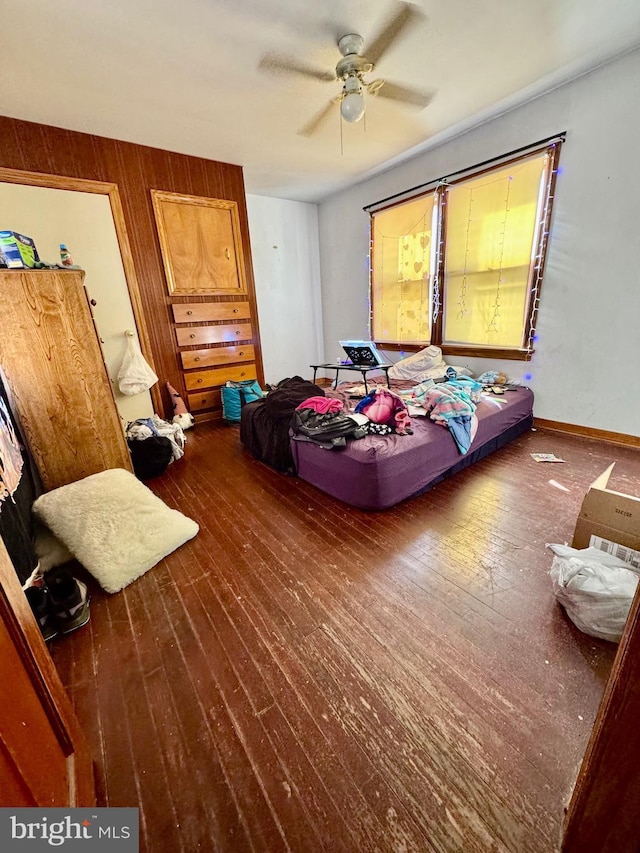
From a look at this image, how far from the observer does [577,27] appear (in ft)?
6.97

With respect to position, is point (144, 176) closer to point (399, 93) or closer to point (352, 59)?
point (352, 59)

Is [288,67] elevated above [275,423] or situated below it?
above

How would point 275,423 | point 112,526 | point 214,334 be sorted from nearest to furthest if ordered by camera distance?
point 112,526 → point 275,423 → point 214,334

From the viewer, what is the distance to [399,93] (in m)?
2.54

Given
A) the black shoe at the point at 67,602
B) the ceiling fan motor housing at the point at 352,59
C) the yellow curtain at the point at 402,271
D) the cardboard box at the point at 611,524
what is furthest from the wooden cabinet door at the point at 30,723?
the yellow curtain at the point at 402,271

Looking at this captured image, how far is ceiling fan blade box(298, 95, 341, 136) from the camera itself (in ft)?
8.98

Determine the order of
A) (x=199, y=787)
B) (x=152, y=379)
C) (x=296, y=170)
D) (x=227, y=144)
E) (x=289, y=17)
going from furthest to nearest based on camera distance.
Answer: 1. (x=296, y=170)
2. (x=152, y=379)
3. (x=227, y=144)
4. (x=289, y=17)
5. (x=199, y=787)

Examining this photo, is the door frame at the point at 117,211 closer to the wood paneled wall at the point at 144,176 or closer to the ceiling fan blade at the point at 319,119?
the wood paneled wall at the point at 144,176

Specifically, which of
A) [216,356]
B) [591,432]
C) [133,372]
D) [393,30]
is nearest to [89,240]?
[133,372]

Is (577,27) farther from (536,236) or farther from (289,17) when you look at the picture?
(289,17)

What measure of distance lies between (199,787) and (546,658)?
120 cm

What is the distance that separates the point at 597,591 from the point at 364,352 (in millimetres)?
2707

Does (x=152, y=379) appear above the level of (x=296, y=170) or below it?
below

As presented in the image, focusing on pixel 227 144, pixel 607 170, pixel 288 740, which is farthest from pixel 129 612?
pixel 607 170
